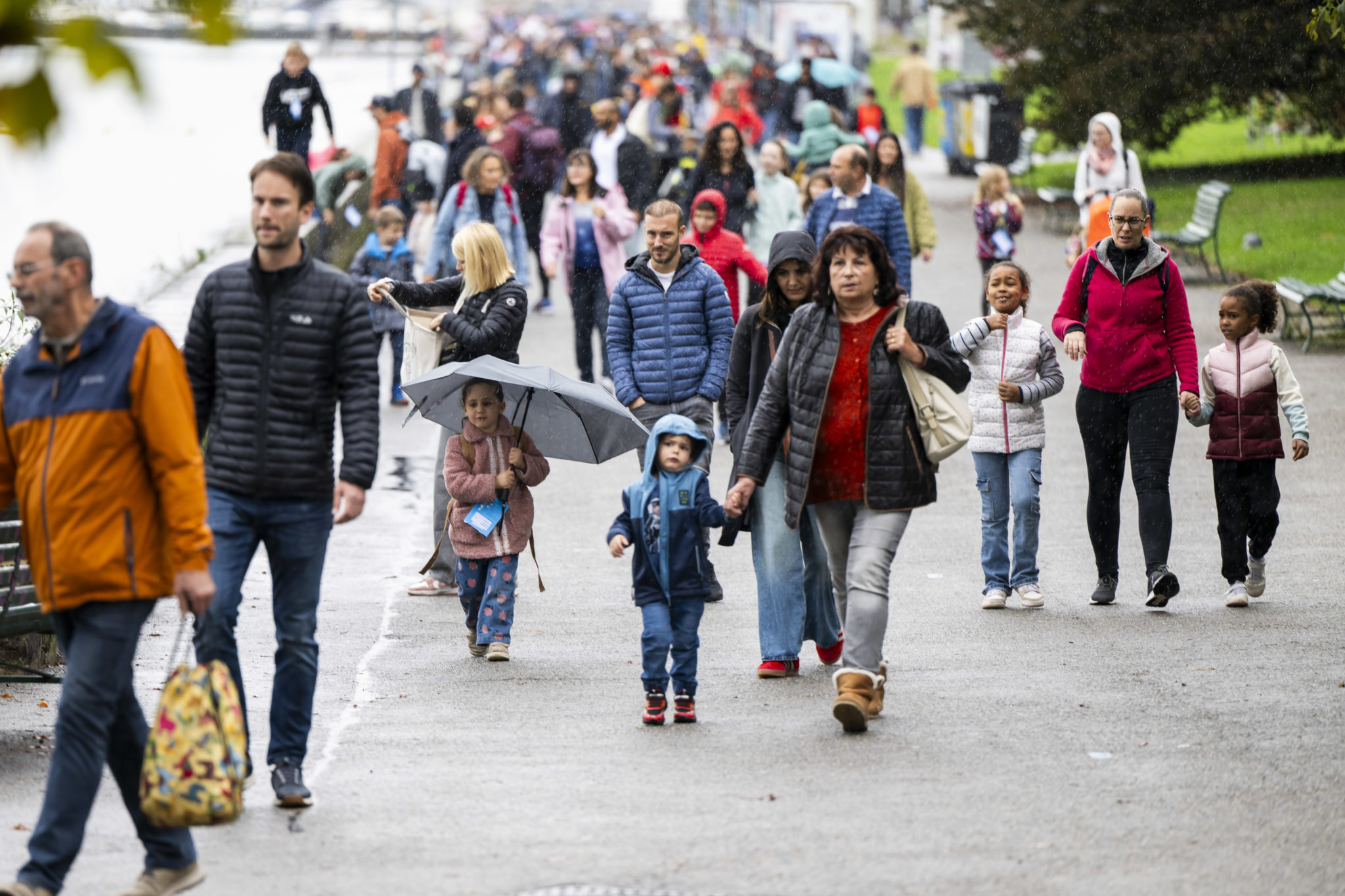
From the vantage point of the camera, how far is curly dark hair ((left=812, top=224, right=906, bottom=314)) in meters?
6.52

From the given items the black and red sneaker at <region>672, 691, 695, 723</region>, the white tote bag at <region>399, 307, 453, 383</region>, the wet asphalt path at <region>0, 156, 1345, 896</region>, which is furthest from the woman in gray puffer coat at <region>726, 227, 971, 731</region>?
the white tote bag at <region>399, 307, 453, 383</region>

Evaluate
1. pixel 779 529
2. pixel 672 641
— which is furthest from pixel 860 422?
pixel 672 641

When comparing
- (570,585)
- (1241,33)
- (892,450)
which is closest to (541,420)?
(570,585)

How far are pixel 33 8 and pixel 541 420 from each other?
5242 millimetres

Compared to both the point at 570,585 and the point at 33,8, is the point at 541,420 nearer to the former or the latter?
the point at 570,585

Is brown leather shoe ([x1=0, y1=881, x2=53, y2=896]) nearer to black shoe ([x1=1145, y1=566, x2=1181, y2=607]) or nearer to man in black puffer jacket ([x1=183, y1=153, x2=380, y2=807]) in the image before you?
man in black puffer jacket ([x1=183, y1=153, x2=380, y2=807])

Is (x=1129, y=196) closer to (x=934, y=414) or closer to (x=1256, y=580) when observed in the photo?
(x=1256, y=580)

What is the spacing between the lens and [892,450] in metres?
6.48

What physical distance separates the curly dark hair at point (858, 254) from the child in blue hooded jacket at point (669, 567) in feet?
2.24

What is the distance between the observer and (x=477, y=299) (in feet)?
27.9

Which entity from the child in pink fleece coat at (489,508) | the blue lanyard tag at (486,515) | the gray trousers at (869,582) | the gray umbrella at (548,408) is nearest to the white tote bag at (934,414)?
the gray trousers at (869,582)

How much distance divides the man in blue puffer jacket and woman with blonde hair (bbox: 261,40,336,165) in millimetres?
12175

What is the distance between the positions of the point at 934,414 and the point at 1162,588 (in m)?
2.41

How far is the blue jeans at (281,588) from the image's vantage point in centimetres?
548
